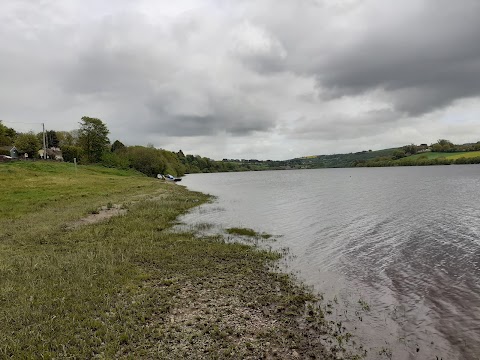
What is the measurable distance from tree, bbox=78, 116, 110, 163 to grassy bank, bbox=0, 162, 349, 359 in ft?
347

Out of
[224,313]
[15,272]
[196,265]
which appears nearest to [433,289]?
[224,313]

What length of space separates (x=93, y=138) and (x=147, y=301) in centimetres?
12260

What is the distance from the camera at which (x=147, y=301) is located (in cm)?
1233

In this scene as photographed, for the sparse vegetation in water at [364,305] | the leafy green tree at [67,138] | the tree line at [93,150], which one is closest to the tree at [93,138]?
the tree line at [93,150]

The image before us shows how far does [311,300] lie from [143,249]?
1195 centimetres

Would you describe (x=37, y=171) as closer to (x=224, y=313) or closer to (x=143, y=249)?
(x=143, y=249)

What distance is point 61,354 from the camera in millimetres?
8727

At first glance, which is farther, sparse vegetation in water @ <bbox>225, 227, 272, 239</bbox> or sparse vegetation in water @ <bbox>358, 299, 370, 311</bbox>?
sparse vegetation in water @ <bbox>225, 227, 272, 239</bbox>

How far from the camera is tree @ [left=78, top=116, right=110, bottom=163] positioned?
11850 cm

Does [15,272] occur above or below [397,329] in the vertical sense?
above

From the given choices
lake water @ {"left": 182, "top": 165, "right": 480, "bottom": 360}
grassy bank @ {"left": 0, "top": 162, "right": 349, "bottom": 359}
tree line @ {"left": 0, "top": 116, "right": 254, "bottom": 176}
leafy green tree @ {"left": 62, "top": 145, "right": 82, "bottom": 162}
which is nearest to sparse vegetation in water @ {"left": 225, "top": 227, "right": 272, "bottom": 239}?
lake water @ {"left": 182, "top": 165, "right": 480, "bottom": 360}

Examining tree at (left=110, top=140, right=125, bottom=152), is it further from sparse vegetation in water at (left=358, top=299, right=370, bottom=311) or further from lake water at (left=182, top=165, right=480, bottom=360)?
sparse vegetation in water at (left=358, top=299, right=370, bottom=311)

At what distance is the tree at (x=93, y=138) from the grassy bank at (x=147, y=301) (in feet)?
347

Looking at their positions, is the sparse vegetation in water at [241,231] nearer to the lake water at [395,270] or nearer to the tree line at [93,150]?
the lake water at [395,270]
